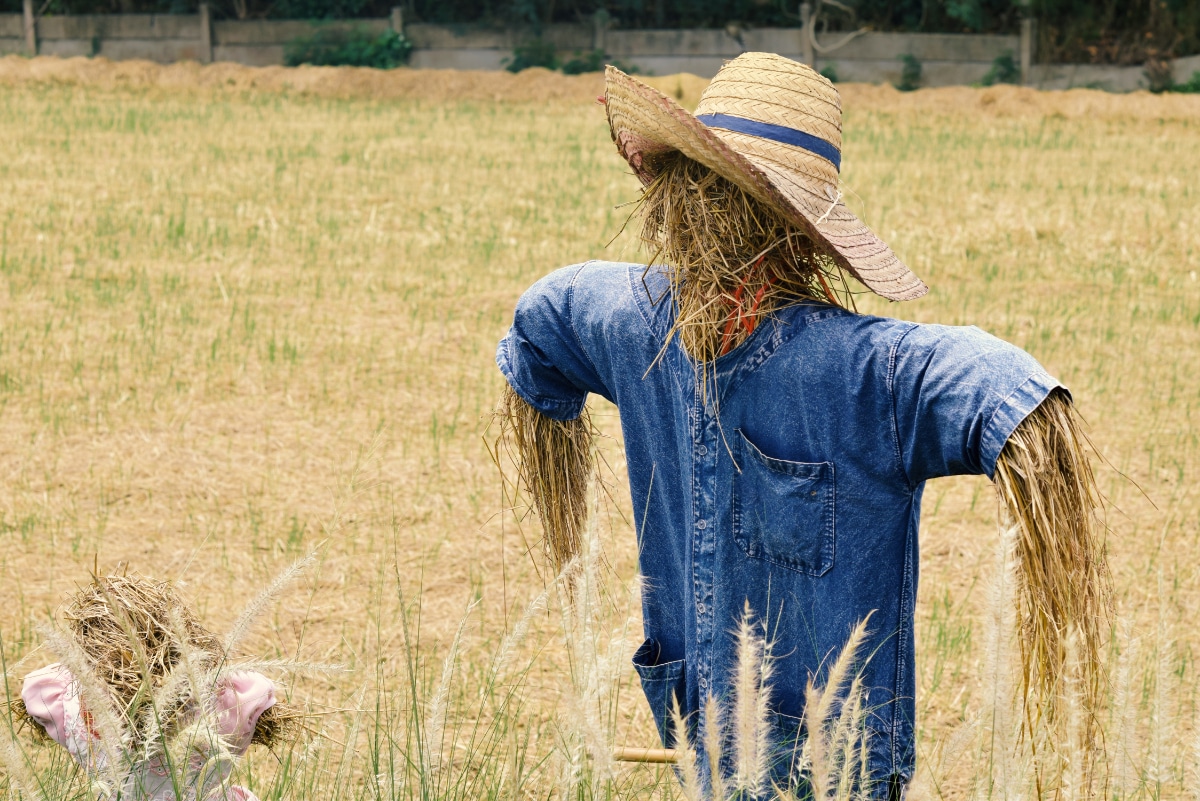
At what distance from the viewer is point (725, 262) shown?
82.2 inches

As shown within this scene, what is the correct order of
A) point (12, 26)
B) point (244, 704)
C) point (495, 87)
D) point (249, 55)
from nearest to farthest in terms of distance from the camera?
point (244, 704) < point (495, 87) < point (249, 55) < point (12, 26)

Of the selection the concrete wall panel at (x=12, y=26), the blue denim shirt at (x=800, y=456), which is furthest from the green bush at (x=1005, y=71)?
the blue denim shirt at (x=800, y=456)

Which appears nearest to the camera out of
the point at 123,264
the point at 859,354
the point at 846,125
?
the point at 859,354

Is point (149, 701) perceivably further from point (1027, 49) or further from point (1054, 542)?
point (1027, 49)

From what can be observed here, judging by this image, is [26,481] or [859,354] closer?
[859,354]

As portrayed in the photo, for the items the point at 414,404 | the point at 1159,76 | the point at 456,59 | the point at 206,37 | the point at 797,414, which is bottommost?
the point at 414,404

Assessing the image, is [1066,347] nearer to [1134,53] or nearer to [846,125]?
[846,125]

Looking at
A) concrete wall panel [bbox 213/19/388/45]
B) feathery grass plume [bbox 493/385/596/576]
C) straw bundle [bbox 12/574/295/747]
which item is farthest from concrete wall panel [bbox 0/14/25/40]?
straw bundle [bbox 12/574/295/747]

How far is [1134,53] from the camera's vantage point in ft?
84.5

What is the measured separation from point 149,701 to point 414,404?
448 cm

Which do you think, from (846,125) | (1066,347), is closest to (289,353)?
(1066,347)

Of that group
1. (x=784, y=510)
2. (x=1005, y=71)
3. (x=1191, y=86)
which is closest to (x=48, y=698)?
(x=784, y=510)

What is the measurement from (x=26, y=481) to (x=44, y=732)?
341cm

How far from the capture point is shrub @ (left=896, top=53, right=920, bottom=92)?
82.0 ft
